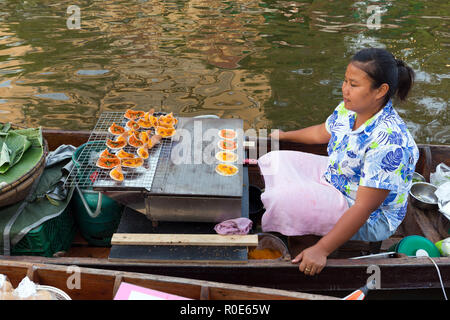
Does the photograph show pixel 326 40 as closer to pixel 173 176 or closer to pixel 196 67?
pixel 196 67

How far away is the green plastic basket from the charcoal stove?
500 mm

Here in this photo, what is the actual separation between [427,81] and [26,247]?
885 centimetres

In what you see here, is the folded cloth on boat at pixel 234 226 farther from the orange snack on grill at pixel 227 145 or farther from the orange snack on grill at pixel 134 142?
the orange snack on grill at pixel 134 142

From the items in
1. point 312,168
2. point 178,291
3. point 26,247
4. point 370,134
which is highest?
point 370,134

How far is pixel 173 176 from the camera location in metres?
3.15

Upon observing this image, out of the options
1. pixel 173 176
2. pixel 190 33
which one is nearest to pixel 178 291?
pixel 173 176

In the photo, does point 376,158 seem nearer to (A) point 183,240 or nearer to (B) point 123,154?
(A) point 183,240

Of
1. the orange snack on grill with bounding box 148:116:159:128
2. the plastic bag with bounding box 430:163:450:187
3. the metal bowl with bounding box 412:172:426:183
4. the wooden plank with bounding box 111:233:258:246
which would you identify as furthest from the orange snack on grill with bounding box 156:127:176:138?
the plastic bag with bounding box 430:163:450:187

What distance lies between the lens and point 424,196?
14.1ft

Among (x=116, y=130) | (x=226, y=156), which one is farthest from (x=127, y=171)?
(x=226, y=156)

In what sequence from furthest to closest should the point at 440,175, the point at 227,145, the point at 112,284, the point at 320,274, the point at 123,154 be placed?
the point at 440,175, the point at 227,145, the point at 123,154, the point at 320,274, the point at 112,284

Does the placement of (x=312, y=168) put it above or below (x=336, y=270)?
above

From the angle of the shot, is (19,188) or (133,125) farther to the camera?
(133,125)

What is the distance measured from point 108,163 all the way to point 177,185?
0.70 m
